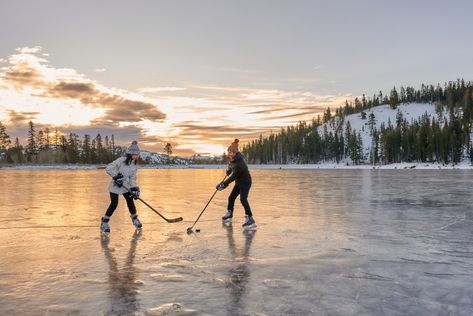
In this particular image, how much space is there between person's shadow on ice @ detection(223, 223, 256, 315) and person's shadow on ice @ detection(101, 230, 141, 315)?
104 cm

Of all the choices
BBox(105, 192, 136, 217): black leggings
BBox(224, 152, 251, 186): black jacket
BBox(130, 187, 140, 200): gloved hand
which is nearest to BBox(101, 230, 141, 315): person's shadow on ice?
BBox(105, 192, 136, 217): black leggings

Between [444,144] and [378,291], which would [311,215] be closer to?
[378,291]

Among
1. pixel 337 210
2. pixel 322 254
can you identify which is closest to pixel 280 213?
pixel 337 210

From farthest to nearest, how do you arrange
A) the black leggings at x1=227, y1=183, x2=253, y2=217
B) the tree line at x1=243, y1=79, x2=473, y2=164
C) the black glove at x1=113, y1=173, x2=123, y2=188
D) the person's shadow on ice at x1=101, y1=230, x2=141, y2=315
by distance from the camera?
the tree line at x1=243, y1=79, x2=473, y2=164 < the black leggings at x1=227, y1=183, x2=253, y2=217 < the black glove at x1=113, y1=173, x2=123, y2=188 < the person's shadow on ice at x1=101, y1=230, x2=141, y2=315

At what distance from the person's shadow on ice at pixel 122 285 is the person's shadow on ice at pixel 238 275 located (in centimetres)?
104

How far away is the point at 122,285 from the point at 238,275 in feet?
4.92

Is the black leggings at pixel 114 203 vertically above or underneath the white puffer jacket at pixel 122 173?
underneath

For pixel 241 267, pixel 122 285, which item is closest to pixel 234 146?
pixel 241 267

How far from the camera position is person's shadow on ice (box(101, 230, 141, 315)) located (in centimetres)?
416

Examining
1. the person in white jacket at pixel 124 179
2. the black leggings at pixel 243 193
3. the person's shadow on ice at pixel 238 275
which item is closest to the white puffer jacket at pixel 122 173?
the person in white jacket at pixel 124 179

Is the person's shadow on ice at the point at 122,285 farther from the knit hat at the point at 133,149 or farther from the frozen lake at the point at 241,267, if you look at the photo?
the knit hat at the point at 133,149

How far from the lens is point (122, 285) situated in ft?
16.2

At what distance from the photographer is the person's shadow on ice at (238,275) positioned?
4258 mm

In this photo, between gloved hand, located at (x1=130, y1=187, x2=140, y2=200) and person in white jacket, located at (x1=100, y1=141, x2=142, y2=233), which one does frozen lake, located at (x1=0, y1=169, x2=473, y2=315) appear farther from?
gloved hand, located at (x1=130, y1=187, x2=140, y2=200)
